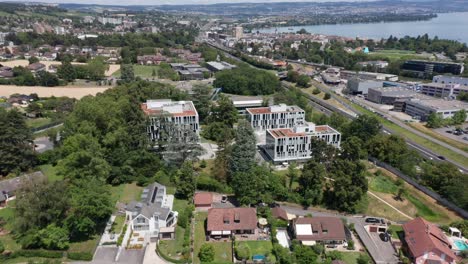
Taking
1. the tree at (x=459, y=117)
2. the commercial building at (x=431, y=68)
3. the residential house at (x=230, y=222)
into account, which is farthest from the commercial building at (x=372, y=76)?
the residential house at (x=230, y=222)

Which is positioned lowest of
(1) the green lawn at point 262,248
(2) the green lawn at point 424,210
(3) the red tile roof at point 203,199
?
(2) the green lawn at point 424,210

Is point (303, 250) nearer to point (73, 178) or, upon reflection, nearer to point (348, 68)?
point (73, 178)

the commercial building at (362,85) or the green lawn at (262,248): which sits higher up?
the commercial building at (362,85)

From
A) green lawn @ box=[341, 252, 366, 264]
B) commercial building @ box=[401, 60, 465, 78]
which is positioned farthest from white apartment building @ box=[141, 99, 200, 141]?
commercial building @ box=[401, 60, 465, 78]

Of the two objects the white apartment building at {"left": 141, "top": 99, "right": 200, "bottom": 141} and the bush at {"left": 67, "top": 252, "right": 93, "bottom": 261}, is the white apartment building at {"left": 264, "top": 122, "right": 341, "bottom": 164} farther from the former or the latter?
the bush at {"left": 67, "top": 252, "right": 93, "bottom": 261}

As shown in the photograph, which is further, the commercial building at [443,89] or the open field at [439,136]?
the commercial building at [443,89]

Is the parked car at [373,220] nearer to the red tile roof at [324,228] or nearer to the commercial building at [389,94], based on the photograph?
the red tile roof at [324,228]

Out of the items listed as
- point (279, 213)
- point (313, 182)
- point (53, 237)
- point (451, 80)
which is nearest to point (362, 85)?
point (451, 80)

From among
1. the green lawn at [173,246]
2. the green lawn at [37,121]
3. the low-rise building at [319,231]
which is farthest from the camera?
the green lawn at [37,121]
